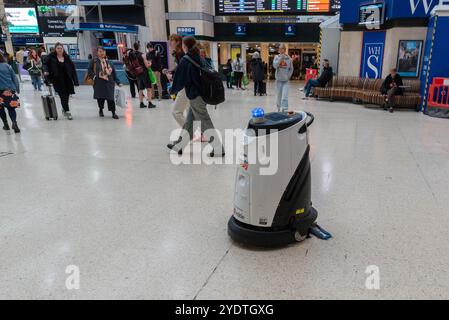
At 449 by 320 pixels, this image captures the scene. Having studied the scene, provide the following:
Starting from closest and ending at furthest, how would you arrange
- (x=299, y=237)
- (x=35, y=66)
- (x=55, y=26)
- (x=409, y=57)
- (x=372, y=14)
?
(x=299, y=237)
(x=409, y=57)
(x=372, y=14)
(x=35, y=66)
(x=55, y=26)

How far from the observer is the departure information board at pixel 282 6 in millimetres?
16453

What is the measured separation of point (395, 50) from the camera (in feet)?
31.4

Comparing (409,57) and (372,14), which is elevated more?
(372,14)

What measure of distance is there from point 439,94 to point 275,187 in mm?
7368

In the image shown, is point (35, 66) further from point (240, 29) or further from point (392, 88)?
point (392, 88)

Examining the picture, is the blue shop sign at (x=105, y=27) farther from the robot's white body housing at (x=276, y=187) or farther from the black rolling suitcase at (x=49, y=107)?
the robot's white body housing at (x=276, y=187)

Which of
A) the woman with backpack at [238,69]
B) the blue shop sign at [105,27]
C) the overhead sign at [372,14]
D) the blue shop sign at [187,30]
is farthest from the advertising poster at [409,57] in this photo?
the blue shop sign at [105,27]

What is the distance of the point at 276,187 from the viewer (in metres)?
2.31

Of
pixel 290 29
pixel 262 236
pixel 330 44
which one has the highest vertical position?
pixel 290 29

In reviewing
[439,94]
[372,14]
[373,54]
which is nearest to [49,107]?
[439,94]

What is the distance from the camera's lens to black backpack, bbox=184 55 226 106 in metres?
4.04

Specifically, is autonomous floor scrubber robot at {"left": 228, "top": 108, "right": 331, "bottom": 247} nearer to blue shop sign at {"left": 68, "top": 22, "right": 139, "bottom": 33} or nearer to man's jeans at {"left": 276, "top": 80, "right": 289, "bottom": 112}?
man's jeans at {"left": 276, "top": 80, "right": 289, "bottom": 112}

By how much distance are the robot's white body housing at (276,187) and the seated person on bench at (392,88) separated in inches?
284
